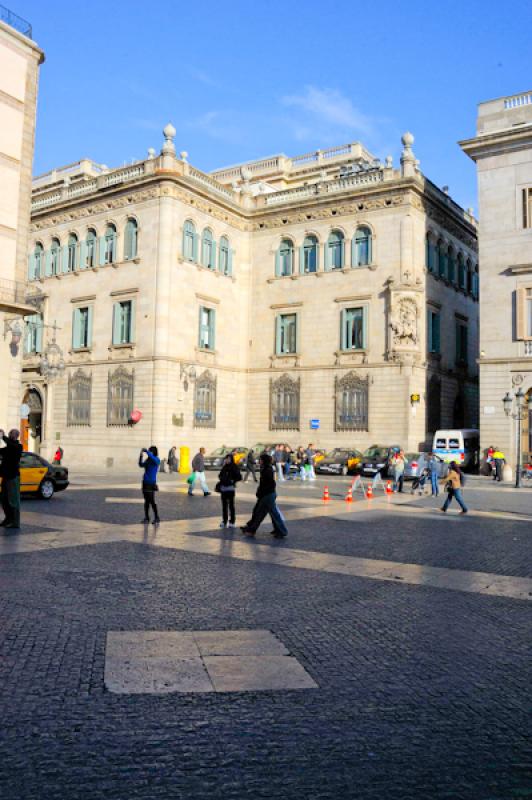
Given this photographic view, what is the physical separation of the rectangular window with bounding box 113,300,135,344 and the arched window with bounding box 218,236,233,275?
609cm

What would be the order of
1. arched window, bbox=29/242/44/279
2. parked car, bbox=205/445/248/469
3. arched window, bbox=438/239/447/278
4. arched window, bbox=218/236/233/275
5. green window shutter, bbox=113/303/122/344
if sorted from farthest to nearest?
arched window, bbox=29/242/44/279
arched window, bbox=218/236/233/275
arched window, bbox=438/239/447/278
green window shutter, bbox=113/303/122/344
parked car, bbox=205/445/248/469

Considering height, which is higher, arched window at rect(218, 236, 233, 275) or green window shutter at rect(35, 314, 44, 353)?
arched window at rect(218, 236, 233, 275)

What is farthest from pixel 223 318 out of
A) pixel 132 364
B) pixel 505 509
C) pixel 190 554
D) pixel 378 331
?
pixel 190 554

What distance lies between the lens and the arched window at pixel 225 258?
42719mm

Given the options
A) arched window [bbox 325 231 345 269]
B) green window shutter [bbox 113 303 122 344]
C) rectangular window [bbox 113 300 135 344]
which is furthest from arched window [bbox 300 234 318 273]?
green window shutter [bbox 113 303 122 344]

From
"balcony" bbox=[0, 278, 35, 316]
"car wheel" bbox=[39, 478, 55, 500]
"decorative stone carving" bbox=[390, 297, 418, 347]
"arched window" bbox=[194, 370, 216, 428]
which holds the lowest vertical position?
"car wheel" bbox=[39, 478, 55, 500]

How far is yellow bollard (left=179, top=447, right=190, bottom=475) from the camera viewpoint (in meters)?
36.9

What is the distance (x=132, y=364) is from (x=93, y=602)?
1274 inches

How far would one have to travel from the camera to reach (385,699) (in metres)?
5.05

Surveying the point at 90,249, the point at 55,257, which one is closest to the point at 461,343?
the point at 90,249

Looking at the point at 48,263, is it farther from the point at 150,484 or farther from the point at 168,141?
the point at 150,484

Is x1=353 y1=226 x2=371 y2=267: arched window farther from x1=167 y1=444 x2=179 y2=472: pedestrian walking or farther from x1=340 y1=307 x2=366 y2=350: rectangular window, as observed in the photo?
x1=167 y1=444 x2=179 y2=472: pedestrian walking

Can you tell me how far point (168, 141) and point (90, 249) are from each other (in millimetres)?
8081

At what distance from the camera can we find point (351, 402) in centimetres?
3975
